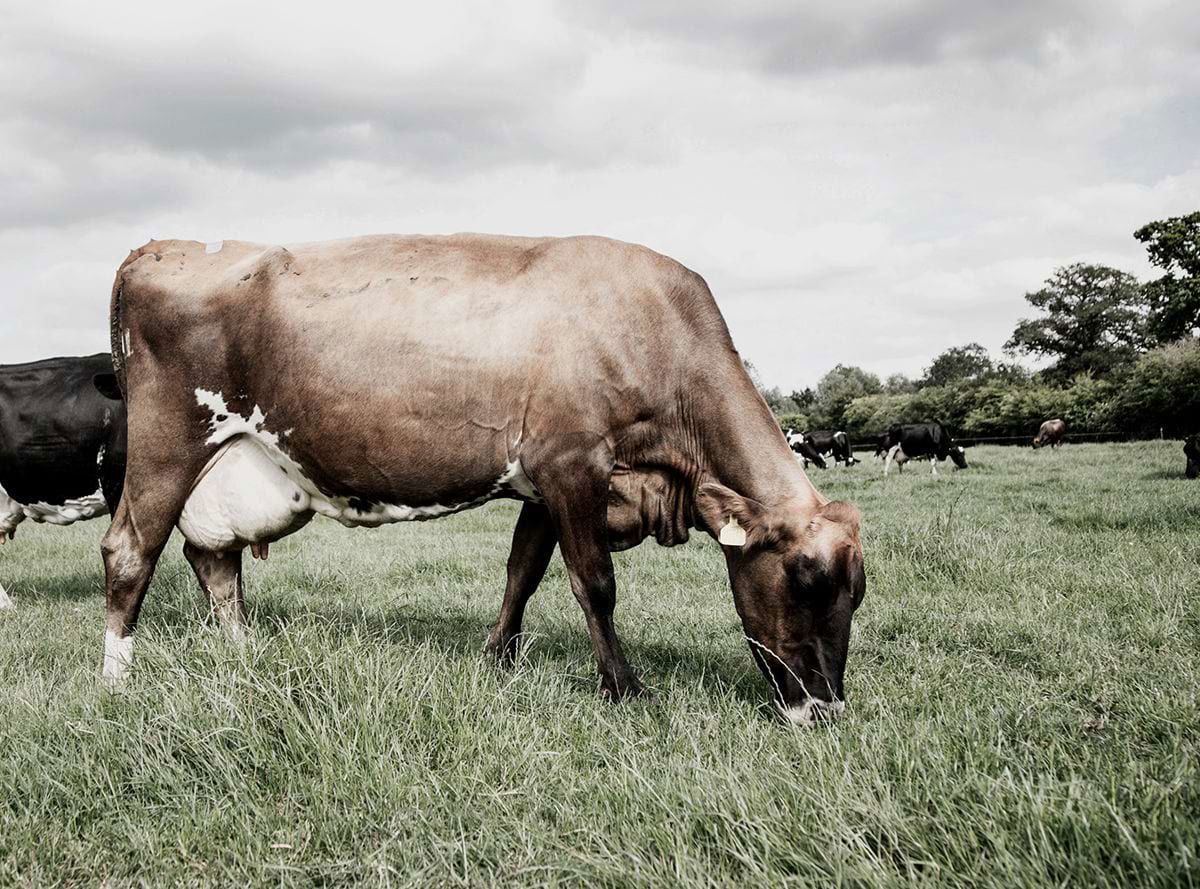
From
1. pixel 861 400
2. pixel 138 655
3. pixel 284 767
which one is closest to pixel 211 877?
pixel 284 767

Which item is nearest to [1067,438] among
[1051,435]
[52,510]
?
[1051,435]

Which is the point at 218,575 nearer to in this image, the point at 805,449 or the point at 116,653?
the point at 116,653

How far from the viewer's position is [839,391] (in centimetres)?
9738

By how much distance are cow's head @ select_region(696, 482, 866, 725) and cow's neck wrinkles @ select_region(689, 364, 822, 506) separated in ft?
0.39

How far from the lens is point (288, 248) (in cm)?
550

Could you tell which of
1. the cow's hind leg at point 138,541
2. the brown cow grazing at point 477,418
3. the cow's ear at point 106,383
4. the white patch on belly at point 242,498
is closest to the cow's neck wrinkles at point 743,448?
the brown cow grazing at point 477,418

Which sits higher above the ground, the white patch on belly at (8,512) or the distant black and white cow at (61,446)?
the distant black and white cow at (61,446)

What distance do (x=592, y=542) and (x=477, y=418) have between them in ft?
2.95

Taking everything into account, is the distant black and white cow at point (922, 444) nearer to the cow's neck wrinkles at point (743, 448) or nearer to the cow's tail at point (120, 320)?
the cow's neck wrinkles at point (743, 448)

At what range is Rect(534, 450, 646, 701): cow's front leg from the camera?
4680 mm

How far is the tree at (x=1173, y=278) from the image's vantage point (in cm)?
2703

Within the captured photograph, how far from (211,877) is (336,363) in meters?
2.81

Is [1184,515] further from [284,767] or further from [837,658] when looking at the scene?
[284,767]

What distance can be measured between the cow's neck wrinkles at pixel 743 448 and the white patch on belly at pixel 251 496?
63.7 inches
